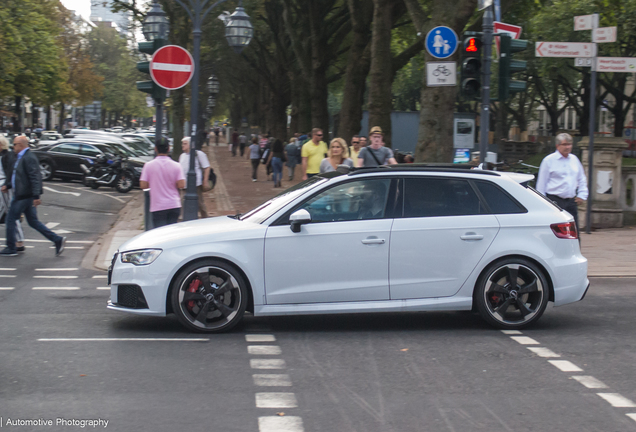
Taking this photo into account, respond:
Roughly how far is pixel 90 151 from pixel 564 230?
2350cm

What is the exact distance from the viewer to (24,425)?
15.3 ft

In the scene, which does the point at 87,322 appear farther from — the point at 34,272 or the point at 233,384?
the point at 34,272

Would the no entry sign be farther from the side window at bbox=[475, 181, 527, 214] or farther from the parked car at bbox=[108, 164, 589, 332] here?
the side window at bbox=[475, 181, 527, 214]

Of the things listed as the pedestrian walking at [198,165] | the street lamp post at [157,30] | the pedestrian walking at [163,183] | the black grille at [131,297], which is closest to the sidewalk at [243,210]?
the pedestrian walking at [163,183]

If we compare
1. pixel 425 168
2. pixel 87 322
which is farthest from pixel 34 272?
pixel 425 168

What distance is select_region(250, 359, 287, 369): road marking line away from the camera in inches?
241

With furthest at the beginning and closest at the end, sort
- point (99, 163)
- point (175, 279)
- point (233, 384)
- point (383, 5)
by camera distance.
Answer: point (99, 163) < point (383, 5) < point (175, 279) < point (233, 384)

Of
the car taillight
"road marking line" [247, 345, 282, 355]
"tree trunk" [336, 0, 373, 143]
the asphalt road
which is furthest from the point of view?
"tree trunk" [336, 0, 373, 143]

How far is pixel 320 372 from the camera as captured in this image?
597cm

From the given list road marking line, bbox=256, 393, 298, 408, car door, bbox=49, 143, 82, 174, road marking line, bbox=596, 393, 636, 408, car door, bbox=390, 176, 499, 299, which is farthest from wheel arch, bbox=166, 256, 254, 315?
car door, bbox=49, 143, 82, 174

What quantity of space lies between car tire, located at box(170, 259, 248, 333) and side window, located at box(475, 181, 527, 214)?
7.69 ft

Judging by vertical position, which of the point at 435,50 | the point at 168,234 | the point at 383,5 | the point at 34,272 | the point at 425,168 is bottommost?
the point at 34,272

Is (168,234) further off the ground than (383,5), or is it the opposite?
(383,5)

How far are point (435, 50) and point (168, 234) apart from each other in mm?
6403
